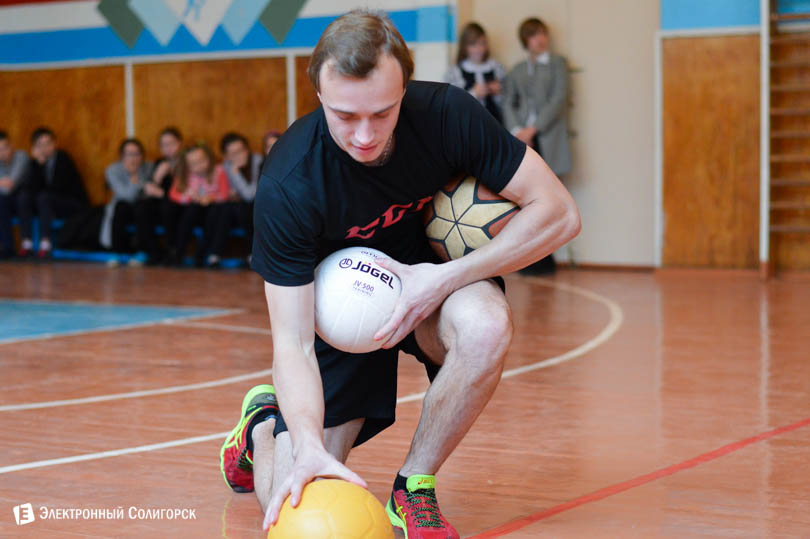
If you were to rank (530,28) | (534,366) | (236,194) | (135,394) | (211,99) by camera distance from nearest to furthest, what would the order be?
1. (135,394)
2. (534,366)
3. (530,28)
4. (236,194)
5. (211,99)

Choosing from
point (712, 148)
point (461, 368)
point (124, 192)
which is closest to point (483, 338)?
point (461, 368)

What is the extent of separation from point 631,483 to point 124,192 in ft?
26.3

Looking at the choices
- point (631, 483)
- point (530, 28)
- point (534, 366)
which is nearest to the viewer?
point (631, 483)

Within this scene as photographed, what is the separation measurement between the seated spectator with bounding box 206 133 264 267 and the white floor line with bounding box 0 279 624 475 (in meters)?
2.64

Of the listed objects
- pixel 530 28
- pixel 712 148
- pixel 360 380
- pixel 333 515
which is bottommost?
pixel 333 515

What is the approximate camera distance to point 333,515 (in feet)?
6.99

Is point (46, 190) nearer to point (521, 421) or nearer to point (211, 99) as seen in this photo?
point (211, 99)

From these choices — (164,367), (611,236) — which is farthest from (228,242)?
(164,367)

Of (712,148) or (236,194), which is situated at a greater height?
(712,148)

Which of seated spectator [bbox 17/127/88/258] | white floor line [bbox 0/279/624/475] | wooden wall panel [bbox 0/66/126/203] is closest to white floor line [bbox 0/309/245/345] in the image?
white floor line [bbox 0/279/624/475]

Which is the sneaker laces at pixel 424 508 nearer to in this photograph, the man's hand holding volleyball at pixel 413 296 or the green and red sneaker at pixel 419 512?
the green and red sneaker at pixel 419 512

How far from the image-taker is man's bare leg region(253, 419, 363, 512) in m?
2.56

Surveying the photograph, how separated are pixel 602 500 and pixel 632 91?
668 cm

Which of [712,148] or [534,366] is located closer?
[534,366]
